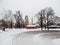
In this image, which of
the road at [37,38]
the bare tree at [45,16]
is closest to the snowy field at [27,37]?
the road at [37,38]

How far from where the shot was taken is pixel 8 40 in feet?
5.74

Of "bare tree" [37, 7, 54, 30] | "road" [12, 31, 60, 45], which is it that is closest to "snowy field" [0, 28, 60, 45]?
A: "road" [12, 31, 60, 45]

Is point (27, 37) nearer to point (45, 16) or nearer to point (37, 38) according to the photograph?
point (37, 38)

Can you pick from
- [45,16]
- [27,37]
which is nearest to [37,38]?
[27,37]

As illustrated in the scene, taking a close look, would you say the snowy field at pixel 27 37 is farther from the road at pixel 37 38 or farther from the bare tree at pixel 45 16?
the bare tree at pixel 45 16

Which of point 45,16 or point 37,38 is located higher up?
point 45,16

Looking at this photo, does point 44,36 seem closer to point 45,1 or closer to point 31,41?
point 31,41

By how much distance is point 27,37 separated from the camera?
69.6 inches

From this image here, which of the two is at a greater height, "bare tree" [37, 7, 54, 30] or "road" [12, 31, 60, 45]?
"bare tree" [37, 7, 54, 30]

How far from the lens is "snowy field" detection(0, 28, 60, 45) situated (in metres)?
1.74

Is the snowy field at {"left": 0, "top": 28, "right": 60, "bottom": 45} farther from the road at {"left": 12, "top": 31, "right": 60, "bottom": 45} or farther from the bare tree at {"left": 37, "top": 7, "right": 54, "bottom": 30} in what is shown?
the bare tree at {"left": 37, "top": 7, "right": 54, "bottom": 30}

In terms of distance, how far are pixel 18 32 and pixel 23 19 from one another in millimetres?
167

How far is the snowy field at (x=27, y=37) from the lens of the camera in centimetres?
174

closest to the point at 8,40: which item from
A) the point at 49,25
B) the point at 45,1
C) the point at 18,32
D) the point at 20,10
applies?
the point at 18,32
